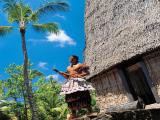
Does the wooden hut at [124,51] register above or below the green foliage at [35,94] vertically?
below

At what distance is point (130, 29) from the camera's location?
991cm

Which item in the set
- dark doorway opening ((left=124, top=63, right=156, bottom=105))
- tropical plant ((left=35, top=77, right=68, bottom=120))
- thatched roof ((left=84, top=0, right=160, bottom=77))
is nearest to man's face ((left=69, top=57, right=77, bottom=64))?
thatched roof ((left=84, top=0, right=160, bottom=77))

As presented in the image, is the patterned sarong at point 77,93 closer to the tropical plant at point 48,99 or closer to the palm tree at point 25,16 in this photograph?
the palm tree at point 25,16

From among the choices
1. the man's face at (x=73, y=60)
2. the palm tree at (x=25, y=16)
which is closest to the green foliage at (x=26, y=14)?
the palm tree at (x=25, y=16)

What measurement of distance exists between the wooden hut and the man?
4.19ft

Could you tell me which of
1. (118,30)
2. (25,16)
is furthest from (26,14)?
(118,30)

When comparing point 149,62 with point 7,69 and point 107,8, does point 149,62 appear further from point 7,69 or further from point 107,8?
point 7,69

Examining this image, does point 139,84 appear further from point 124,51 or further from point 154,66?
point 154,66

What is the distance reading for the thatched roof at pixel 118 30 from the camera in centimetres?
900

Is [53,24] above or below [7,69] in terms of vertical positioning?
below

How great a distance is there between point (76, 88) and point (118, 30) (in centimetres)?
276

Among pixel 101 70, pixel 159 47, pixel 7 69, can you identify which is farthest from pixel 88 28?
pixel 7 69

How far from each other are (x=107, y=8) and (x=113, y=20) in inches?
34.8

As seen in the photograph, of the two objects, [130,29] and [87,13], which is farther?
[87,13]
